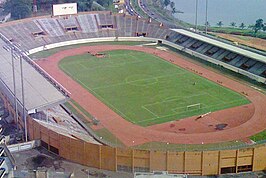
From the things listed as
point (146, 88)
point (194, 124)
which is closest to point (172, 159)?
point (194, 124)

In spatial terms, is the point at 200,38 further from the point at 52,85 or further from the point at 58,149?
the point at 58,149

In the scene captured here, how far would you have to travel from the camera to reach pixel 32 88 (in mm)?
48875

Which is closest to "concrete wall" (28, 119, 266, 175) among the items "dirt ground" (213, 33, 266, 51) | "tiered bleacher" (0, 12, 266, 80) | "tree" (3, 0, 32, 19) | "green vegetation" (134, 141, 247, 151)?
"green vegetation" (134, 141, 247, 151)

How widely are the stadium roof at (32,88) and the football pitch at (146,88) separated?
307 inches

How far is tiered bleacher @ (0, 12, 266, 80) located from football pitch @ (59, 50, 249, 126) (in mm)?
7816

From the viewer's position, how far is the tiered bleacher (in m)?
73.7

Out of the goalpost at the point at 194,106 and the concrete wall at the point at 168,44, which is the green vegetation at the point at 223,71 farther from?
the goalpost at the point at 194,106

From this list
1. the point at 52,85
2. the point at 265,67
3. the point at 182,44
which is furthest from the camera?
the point at 182,44

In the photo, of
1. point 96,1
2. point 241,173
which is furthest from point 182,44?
point 96,1

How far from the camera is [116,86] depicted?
60062mm

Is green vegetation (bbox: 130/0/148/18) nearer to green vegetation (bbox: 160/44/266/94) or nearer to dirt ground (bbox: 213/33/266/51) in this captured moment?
dirt ground (bbox: 213/33/266/51)

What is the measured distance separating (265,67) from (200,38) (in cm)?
1641

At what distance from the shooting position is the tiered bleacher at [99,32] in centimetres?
7369

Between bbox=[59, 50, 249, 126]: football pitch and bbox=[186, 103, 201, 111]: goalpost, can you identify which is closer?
bbox=[59, 50, 249, 126]: football pitch
